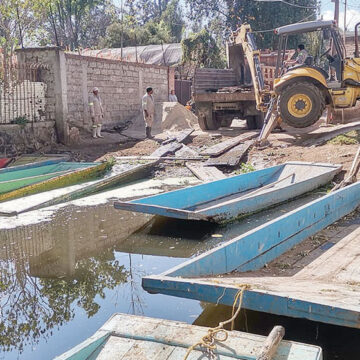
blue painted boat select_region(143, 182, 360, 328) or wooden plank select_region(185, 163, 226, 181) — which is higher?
blue painted boat select_region(143, 182, 360, 328)

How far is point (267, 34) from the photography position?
29266mm

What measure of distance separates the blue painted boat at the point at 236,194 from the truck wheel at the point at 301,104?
287 centimetres

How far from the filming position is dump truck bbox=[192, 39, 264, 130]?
14500mm

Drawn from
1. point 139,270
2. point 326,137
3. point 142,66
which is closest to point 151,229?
point 139,270

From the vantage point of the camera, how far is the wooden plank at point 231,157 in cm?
1082

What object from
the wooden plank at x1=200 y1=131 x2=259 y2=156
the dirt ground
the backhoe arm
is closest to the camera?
the dirt ground

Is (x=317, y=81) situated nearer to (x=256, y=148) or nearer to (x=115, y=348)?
(x=256, y=148)

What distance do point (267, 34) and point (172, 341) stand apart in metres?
28.6

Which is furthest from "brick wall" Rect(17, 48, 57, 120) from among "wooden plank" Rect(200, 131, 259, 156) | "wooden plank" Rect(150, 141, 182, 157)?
"wooden plank" Rect(200, 131, 259, 156)

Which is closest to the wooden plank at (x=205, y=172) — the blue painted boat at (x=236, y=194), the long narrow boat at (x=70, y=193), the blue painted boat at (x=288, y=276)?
the long narrow boat at (x=70, y=193)

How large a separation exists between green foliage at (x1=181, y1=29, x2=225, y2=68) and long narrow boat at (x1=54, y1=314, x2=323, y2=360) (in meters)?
22.1

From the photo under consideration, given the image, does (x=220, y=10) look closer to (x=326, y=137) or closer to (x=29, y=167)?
(x=326, y=137)

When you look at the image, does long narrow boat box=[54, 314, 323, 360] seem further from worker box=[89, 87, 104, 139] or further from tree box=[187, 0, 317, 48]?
tree box=[187, 0, 317, 48]

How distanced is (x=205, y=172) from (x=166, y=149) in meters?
2.82
